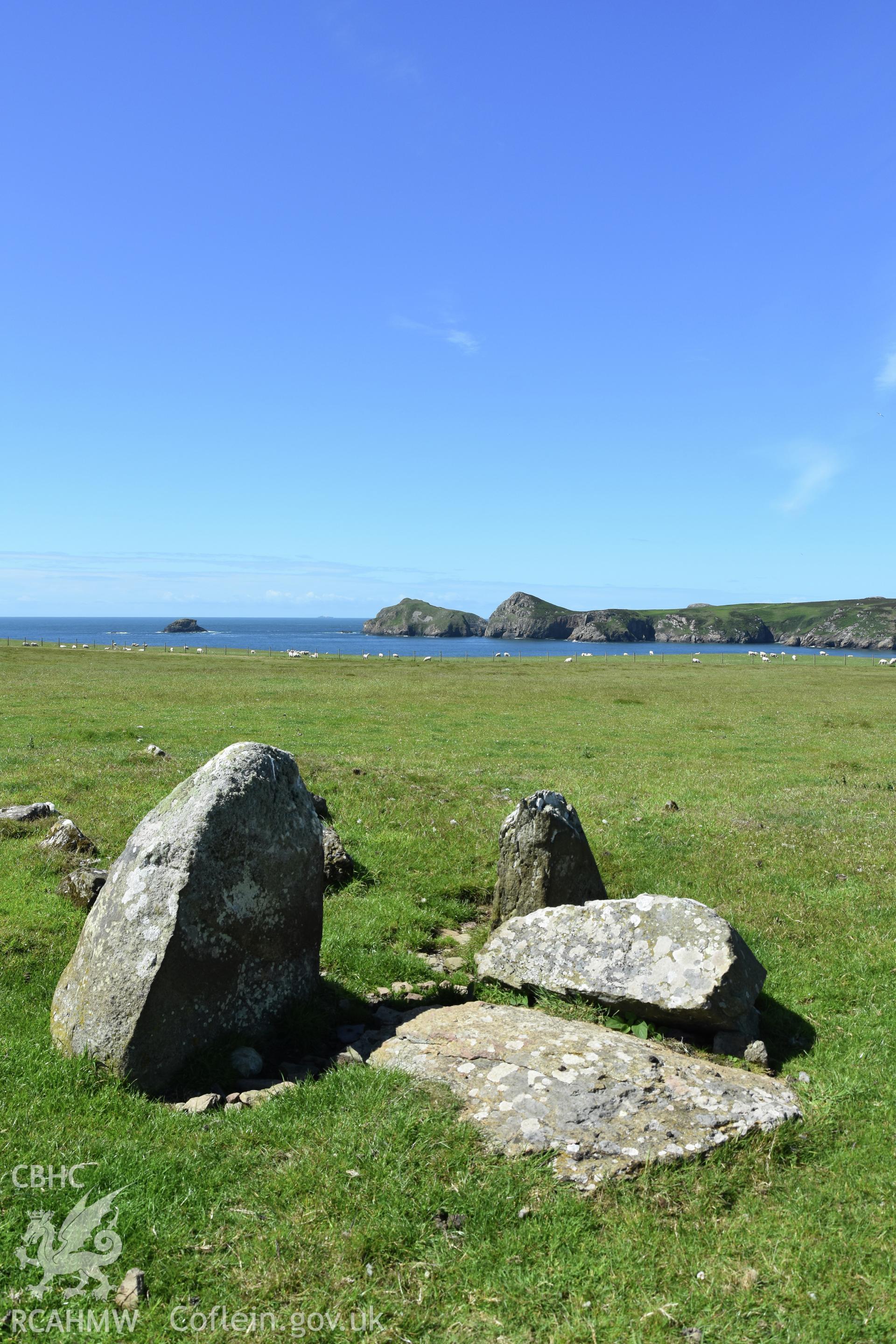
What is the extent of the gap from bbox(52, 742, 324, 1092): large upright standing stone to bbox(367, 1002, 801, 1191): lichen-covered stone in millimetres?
1793

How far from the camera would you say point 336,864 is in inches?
553

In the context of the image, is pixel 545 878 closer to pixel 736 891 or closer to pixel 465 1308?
pixel 736 891

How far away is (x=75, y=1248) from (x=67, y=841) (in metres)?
9.52

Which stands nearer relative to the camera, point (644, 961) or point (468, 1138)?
point (468, 1138)

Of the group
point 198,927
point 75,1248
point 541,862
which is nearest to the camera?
point 75,1248

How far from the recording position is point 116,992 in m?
7.87

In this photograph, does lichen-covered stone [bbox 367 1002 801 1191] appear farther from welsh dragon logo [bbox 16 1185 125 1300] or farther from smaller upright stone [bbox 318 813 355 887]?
smaller upright stone [bbox 318 813 355 887]

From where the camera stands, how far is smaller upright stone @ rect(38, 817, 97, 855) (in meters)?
14.0

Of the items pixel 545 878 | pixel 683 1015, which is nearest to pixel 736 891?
pixel 545 878

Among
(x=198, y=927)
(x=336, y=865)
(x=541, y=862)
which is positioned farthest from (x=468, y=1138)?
(x=336, y=865)

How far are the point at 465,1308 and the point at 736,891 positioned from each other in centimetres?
1028

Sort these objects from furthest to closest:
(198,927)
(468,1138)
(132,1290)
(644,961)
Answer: (644,961)
(198,927)
(468,1138)
(132,1290)

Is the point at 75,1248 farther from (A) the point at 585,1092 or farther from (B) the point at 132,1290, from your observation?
(A) the point at 585,1092

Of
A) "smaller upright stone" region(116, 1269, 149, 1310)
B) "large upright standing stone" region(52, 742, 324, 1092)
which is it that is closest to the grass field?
"smaller upright stone" region(116, 1269, 149, 1310)
